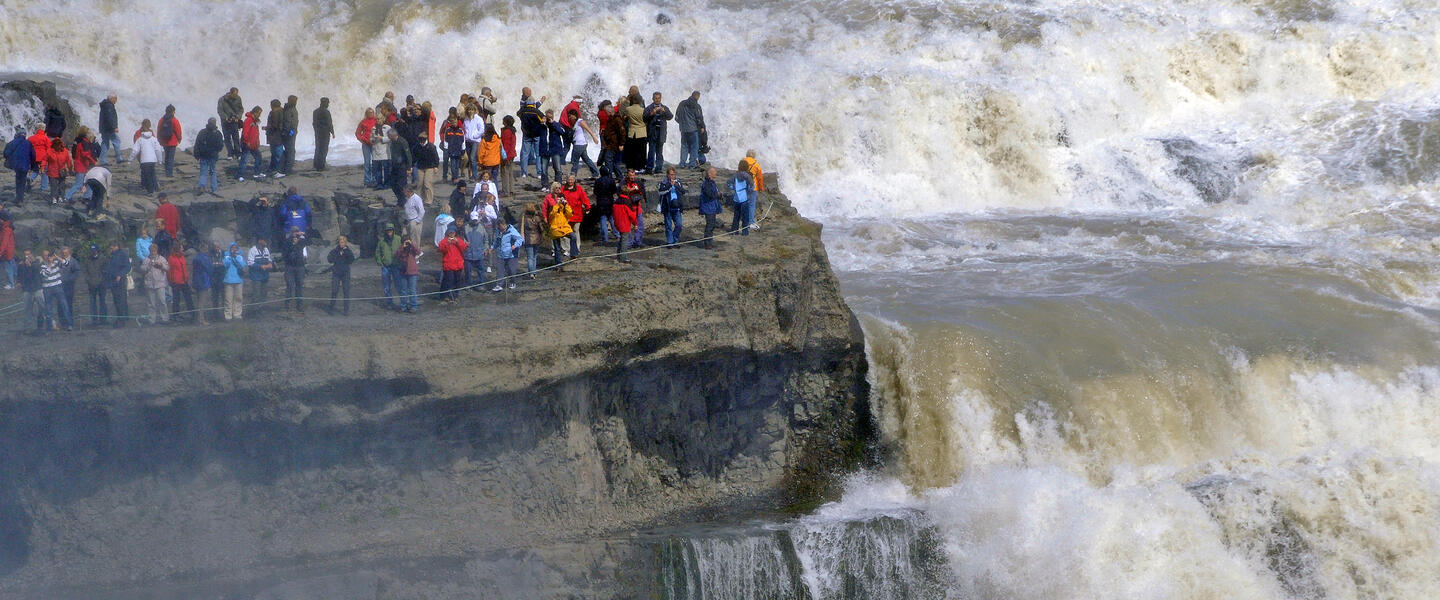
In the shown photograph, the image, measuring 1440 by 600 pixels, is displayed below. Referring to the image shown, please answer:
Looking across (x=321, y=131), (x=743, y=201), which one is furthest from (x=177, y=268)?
(x=743, y=201)

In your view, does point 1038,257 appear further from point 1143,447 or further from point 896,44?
point 896,44

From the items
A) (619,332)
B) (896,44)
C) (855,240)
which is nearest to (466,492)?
(619,332)

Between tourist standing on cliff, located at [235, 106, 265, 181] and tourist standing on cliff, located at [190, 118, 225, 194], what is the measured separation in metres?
0.70

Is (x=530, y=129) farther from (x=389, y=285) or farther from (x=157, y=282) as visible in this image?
(x=157, y=282)

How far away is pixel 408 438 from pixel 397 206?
533cm

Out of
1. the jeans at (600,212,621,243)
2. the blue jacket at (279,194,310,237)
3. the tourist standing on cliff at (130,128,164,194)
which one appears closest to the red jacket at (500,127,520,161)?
the jeans at (600,212,621,243)

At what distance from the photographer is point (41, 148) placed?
20.3 m

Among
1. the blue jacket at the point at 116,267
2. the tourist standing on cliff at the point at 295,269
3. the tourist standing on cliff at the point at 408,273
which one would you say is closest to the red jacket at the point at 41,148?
the blue jacket at the point at 116,267

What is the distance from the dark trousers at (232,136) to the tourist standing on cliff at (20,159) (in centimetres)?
338

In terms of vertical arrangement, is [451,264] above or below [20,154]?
below

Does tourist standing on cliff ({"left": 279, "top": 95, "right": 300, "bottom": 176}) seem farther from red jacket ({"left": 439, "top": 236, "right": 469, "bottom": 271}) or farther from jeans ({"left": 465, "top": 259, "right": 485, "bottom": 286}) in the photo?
red jacket ({"left": 439, "top": 236, "right": 469, "bottom": 271})

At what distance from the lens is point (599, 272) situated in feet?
60.9

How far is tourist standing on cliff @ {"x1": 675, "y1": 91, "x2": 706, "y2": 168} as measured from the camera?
22781mm

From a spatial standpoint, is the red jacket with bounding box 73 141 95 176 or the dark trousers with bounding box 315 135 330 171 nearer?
the red jacket with bounding box 73 141 95 176
